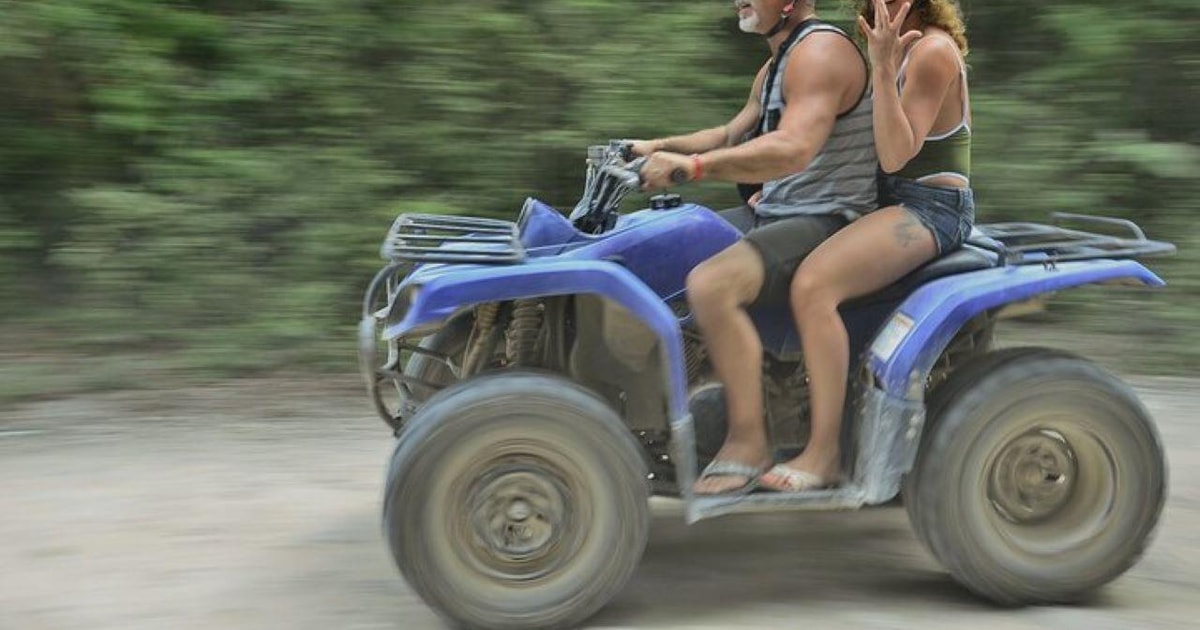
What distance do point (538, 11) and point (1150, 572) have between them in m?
5.23

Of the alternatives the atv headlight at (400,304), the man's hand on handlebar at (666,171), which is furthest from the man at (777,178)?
the atv headlight at (400,304)

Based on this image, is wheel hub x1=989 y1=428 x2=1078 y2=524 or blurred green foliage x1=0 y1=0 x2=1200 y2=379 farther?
blurred green foliage x1=0 y1=0 x2=1200 y2=379

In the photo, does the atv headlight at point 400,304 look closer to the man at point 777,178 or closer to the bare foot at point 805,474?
the man at point 777,178

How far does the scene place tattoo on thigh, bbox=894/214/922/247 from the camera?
12.9ft

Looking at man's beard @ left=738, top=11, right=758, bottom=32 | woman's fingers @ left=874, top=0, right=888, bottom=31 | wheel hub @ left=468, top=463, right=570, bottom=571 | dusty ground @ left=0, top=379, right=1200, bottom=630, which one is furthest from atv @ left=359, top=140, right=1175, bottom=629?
woman's fingers @ left=874, top=0, right=888, bottom=31

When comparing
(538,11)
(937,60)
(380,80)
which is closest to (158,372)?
(380,80)

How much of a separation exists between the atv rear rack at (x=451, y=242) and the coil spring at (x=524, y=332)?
7.7 inches

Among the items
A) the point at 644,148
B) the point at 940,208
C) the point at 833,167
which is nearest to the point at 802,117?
the point at 833,167

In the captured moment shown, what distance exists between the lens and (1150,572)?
432cm

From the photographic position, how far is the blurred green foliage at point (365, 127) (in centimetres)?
748

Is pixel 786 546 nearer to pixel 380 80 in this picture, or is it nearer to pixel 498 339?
pixel 498 339

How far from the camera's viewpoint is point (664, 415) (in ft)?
13.3

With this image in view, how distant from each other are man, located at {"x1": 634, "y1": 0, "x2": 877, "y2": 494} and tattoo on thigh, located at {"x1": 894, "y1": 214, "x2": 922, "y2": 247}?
0.17 m

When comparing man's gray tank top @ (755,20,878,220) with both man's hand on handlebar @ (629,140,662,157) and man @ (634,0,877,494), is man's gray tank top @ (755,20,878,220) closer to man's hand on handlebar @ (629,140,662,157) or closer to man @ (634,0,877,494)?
man @ (634,0,877,494)
